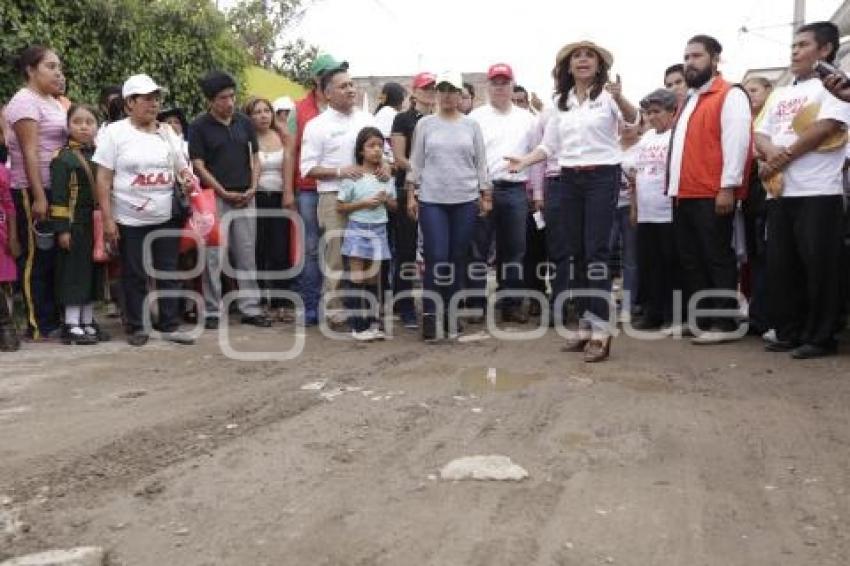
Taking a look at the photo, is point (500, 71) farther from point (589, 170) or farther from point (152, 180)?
point (152, 180)

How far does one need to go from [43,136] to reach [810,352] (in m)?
5.26

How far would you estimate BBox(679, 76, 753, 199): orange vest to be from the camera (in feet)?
18.6

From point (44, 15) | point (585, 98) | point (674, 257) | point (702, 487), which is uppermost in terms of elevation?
point (44, 15)

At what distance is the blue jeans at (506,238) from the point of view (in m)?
6.96

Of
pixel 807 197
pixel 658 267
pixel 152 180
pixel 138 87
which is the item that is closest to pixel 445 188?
pixel 658 267

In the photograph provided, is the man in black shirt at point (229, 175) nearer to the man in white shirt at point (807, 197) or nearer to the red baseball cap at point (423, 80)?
the red baseball cap at point (423, 80)

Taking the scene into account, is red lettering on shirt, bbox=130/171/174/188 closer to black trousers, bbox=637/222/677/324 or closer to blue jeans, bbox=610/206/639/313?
black trousers, bbox=637/222/677/324

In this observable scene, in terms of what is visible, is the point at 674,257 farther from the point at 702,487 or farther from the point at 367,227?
the point at 702,487

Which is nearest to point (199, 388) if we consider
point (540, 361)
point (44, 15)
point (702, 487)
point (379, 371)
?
point (379, 371)

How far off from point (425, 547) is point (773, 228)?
395cm

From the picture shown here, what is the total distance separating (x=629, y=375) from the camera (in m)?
4.80

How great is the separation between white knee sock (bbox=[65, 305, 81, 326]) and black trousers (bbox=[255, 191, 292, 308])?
172cm

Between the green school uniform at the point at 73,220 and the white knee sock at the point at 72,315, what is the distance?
44 mm

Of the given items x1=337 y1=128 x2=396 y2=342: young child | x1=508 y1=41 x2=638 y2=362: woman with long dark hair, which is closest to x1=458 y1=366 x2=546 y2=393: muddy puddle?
x1=508 y1=41 x2=638 y2=362: woman with long dark hair
